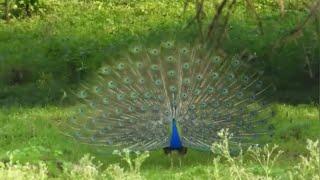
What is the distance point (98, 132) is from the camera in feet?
34.6

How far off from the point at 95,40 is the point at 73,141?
589 cm

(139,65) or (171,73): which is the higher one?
(139,65)

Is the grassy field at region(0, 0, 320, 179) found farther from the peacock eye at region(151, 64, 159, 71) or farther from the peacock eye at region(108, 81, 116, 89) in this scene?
the peacock eye at region(151, 64, 159, 71)

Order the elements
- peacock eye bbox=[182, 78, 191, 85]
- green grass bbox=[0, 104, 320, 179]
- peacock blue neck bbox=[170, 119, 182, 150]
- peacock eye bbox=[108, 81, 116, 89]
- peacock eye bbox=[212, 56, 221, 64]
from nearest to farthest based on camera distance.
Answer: green grass bbox=[0, 104, 320, 179]
peacock blue neck bbox=[170, 119, 182, 150]
peacock eye bbox=[182, 78, 191, 85]
peacock eye bbox=[108, 81, 116, 89]
peacock eye bbox=[212, 56, 221, 64]

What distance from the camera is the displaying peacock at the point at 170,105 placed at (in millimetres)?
10492

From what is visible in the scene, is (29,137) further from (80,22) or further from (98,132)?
(80,22)

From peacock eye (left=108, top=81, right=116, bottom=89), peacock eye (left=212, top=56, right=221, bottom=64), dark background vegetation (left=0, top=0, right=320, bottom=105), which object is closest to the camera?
peacock eye (left=108, top=81, right=116, bottom=89)

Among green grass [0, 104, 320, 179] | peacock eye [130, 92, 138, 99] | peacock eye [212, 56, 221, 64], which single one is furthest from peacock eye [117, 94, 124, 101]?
peacock eye [212, 56, 221, 64]

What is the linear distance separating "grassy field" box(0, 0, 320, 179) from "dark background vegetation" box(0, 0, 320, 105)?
0.07 ft

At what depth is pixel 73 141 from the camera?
11148 mm

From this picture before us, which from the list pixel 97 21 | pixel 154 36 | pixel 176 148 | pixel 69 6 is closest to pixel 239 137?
pixel 176 148

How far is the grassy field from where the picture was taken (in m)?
10.6

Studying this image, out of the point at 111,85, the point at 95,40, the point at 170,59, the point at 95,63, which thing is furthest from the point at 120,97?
the point at 95,40

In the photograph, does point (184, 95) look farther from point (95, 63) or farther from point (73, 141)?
point (95, 63)
